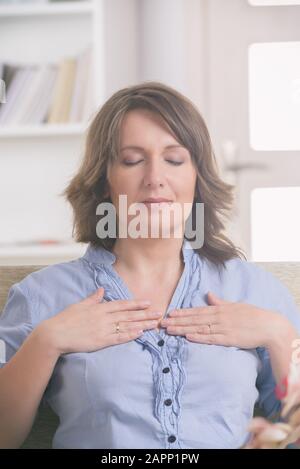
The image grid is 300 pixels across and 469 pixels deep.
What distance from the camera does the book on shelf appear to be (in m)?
1.36

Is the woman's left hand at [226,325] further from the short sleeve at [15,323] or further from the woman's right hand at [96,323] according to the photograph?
the short sleeve at [15,323]

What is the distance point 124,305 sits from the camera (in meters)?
1.01

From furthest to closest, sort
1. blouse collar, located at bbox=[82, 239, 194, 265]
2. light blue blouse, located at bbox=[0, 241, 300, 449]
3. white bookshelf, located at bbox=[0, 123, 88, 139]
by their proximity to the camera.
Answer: white bookshelf, located at bbox=[0, 123, 88, 139] < blouse collar, located at bbox=[82, 239, 194, 265] < light blue blouse, located at bbox=[0, 241, 300, 449]

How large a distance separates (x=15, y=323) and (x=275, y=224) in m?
0.51

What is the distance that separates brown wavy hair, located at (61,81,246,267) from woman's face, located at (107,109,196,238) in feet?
0.03

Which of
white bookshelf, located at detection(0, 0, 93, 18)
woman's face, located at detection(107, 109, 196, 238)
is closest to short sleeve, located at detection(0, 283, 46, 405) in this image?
woman's face, located at detection(107, 109, 196, 238)

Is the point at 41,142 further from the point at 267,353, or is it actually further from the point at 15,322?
the point at 267,353

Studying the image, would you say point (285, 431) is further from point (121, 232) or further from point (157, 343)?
point (121, 232)

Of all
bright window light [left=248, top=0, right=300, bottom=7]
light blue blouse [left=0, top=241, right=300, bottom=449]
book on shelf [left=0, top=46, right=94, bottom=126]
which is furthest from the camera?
book on shelf [left=0, top=46, right=94, bottom=126]

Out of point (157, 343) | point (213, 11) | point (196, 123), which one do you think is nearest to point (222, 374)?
point (157, 343)

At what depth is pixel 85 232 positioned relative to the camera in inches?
43.7

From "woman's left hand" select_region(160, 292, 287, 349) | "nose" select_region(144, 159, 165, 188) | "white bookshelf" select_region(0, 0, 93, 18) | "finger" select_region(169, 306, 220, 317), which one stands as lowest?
"woman's left hand" select_region(160, 292, 287, 349)

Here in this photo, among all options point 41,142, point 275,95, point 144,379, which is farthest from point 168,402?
point 41,142

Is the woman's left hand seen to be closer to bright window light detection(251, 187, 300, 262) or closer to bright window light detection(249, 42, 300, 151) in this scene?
bright window light detection(251, 187, 300, 262)
